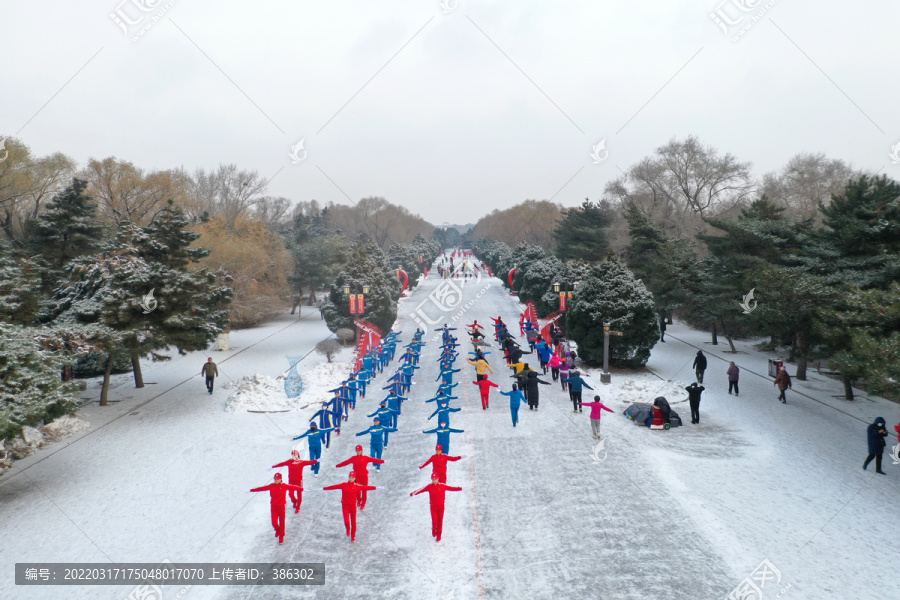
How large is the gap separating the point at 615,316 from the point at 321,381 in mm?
10833

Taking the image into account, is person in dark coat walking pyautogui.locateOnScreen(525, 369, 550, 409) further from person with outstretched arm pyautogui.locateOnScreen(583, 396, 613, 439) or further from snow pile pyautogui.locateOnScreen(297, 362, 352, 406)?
snow pile pyautogui.locateOnScreen(297, 362, 352, 406)

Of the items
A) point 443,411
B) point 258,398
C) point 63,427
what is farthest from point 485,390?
point 63,427

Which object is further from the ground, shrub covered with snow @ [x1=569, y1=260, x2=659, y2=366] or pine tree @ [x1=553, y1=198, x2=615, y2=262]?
pine tree @ [x1=553, y1=198, x2=615, y2=262]

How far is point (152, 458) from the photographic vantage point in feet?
37.9

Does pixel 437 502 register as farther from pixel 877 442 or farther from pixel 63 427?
pixel 63 427

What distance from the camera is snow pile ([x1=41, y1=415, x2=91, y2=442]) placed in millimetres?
12687

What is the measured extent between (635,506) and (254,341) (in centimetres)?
2357

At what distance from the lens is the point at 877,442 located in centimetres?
1028

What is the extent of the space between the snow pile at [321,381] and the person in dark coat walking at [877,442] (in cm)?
1348

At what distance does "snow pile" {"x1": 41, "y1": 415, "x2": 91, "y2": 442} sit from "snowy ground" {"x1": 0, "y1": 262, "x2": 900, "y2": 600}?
38cm

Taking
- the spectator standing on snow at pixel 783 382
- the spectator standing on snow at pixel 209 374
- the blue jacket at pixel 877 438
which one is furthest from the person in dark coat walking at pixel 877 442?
the spectator standing on snow at pixel 209 374

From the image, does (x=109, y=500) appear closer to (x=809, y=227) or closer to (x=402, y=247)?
(x=809, y=227)

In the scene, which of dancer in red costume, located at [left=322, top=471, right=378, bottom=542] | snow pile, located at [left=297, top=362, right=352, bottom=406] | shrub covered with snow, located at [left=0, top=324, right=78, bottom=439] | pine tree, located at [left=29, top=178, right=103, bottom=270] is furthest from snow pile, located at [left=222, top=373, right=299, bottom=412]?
pine tree, located at [left=29, top=178, right=103, bottom=270]

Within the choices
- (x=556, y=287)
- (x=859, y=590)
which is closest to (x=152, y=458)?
(x=859, y=590)
